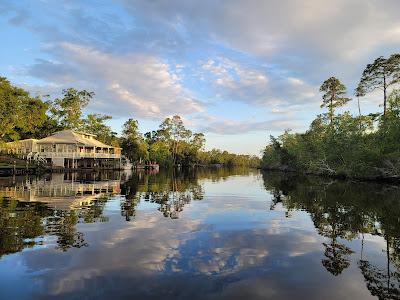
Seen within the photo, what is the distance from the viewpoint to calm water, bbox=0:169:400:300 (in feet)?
25.3

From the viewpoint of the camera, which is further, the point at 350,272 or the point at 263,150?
the point at 263,150

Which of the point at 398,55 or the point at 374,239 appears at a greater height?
the point at 398,55

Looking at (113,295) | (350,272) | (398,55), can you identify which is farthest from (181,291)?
(398,55)

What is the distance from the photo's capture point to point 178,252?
35.4 ft

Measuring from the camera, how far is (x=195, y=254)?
10586mm

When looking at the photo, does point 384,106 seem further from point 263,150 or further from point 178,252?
point 263,150

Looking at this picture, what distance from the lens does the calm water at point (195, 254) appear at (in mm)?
7711

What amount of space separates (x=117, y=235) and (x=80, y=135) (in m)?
64.2

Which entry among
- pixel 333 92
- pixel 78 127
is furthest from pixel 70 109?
pixel 333 92

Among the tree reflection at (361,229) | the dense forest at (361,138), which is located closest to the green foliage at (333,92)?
the dense forest at (361,138)

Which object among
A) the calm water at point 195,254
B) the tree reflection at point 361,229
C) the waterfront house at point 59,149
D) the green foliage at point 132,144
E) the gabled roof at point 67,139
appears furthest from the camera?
the green foliage at point 132,144

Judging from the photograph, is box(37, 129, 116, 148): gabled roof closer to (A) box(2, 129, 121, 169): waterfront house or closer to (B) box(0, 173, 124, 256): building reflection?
(A) box(2, 129, 121, 169): waterfront house

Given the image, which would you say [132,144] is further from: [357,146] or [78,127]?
[357,146]

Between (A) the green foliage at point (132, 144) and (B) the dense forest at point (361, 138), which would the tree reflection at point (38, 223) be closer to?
(B) the dense forest at point (361, 138)
